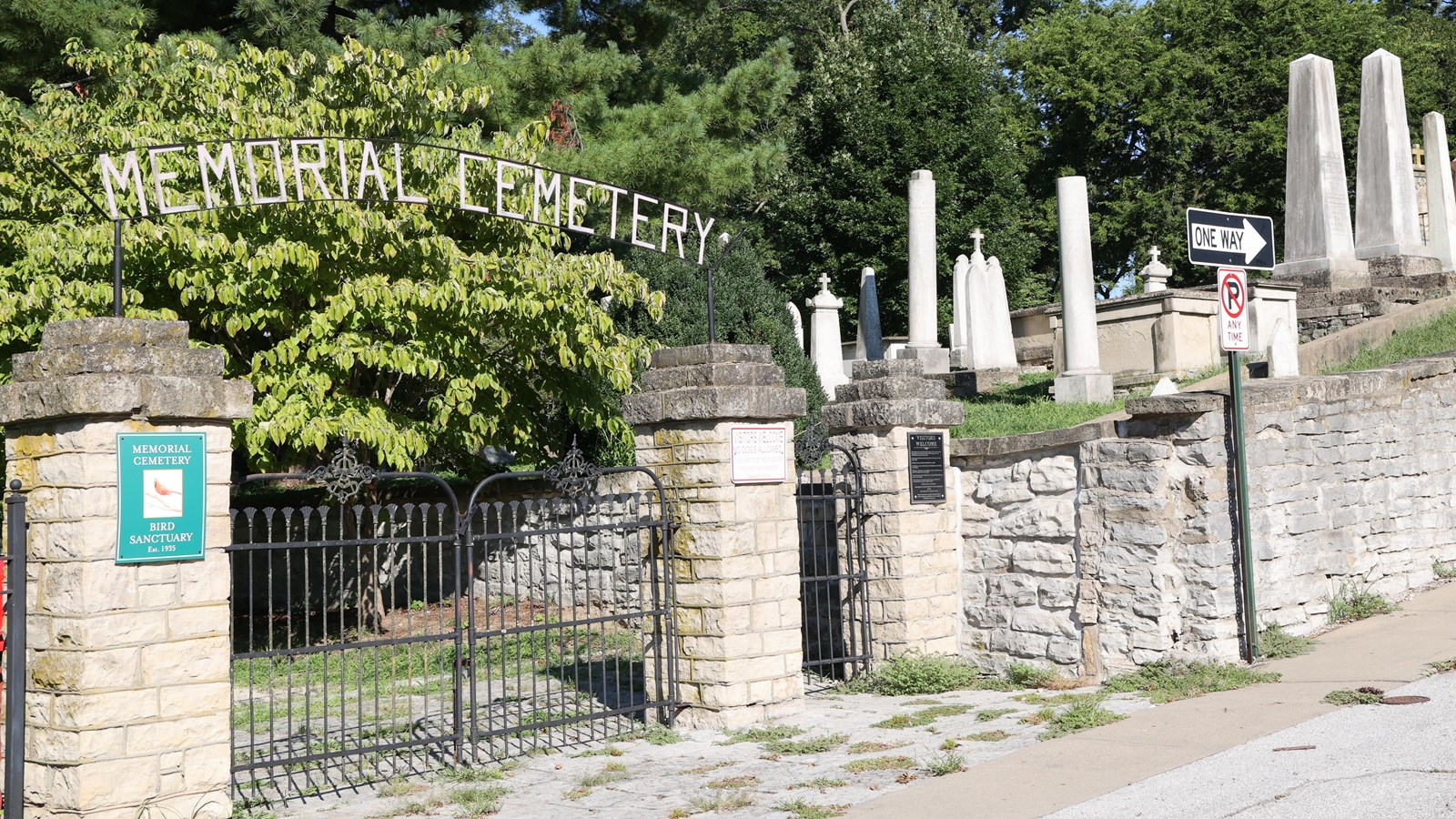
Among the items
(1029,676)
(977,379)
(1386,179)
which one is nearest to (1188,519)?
(1029,676)

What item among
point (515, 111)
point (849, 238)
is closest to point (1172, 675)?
point (515, 111)

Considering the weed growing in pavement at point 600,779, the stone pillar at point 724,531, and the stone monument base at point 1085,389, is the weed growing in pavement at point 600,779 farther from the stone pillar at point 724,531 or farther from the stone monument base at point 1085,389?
the stone monument base at point 1085,389

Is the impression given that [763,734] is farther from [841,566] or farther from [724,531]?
[841,566]

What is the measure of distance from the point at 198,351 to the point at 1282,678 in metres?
6.56

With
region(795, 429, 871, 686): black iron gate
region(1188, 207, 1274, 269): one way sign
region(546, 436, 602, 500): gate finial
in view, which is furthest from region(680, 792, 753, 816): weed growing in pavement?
region(1188, 207, 1274, 269): one way sign

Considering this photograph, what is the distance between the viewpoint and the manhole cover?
697 cm

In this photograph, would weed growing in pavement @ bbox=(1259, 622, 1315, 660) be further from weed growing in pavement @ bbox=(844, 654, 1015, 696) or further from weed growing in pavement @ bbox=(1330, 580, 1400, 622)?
weed growing in pavement @ bbox=(844, 654, 1015, 696)

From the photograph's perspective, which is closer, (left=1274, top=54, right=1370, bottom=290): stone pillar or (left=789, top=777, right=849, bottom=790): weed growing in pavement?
(left=789, top=777, right=849, bottom=790): weed growing in pavement

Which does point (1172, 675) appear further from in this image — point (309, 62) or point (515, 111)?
point (515, 111)

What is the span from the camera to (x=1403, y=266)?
666 inches

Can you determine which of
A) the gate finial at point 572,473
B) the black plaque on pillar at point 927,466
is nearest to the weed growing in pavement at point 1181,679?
the black plaque on pillar at point 927,466

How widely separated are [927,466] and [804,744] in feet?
9.24

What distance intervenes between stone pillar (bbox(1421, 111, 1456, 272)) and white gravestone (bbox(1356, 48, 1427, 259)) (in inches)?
33.3

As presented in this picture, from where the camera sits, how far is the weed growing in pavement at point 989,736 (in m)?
7.32
